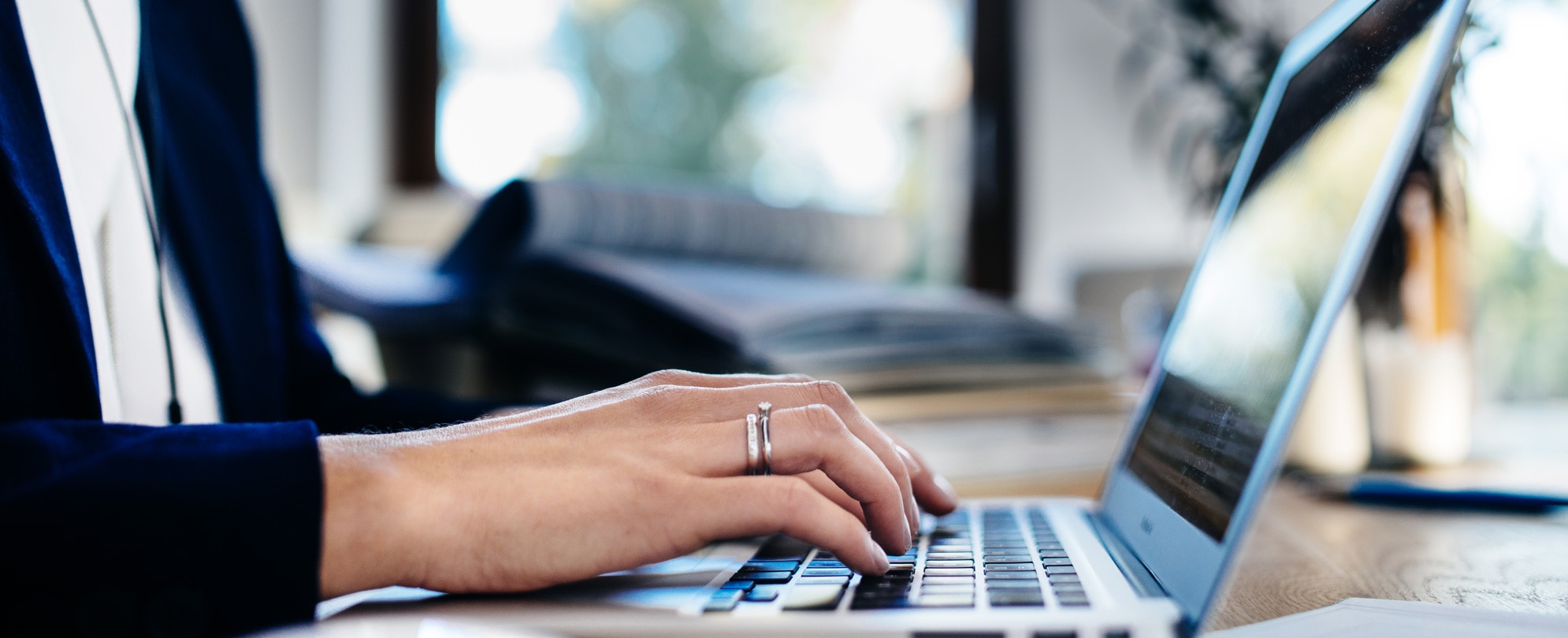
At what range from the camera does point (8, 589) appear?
0.25m

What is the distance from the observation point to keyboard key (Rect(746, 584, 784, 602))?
1.01 ft

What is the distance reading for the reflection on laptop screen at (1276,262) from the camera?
12.0 inches

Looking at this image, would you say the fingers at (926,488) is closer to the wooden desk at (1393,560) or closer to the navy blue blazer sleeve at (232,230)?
the wooden desk at (1393,560)

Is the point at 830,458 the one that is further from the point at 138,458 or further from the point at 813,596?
the point at 138,458

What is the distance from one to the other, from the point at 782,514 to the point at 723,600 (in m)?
0.04

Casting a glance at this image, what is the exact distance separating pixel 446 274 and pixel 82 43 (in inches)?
14.9

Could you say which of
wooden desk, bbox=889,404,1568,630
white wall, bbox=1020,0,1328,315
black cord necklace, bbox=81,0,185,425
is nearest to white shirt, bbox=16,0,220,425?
black cord necklace, bbox=81,0,185,425

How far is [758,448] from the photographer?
36cm

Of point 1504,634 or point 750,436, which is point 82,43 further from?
point 1504,634

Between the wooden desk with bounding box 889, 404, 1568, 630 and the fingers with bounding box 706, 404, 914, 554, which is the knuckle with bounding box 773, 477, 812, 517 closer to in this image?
the fingers with bounding box 706, 404, 914, 554

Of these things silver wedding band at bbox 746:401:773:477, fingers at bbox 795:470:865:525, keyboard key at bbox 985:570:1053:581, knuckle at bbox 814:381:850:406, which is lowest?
keyboard key at bbox 985:570:1053:581

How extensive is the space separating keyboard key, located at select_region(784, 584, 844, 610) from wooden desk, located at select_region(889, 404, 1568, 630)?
0.13 m

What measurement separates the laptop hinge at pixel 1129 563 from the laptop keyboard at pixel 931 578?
0.8 inches

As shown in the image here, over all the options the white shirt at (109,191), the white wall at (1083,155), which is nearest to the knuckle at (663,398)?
the white shirt at (109,191)
